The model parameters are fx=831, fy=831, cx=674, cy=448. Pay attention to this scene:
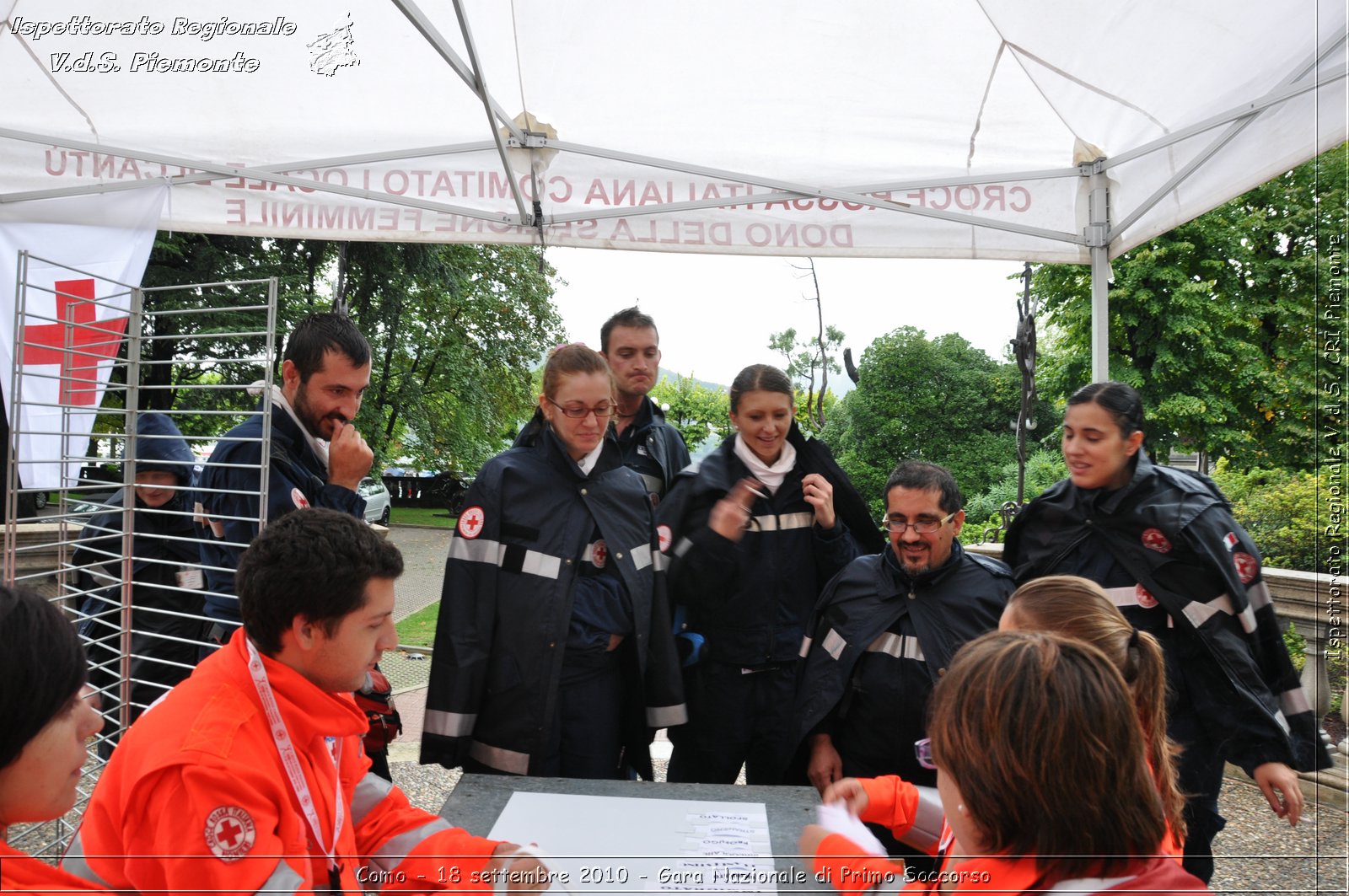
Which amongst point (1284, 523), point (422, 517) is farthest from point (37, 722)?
point (422, 517)

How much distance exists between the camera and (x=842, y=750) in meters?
2.69

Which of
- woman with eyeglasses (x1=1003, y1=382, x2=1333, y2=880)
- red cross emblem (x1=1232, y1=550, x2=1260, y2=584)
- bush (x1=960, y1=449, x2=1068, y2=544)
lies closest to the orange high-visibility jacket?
woman with eyeglasses (x1=1003, y1=382, x2=1333, y2=880)

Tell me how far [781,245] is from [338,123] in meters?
2.30

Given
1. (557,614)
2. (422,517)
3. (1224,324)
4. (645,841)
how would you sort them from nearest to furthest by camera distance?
(645,841) < (557,614) < (1224,324) < (422,517)

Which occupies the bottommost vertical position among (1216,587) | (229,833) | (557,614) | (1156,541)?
(229,833)

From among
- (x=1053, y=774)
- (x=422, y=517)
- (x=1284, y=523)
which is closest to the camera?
(x=1053, y=774)

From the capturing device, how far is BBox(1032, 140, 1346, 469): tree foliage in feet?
50.9

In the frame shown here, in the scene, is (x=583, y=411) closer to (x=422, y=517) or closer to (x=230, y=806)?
(x=230, y=806)

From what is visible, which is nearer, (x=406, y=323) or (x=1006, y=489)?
(x=1006, y=489)

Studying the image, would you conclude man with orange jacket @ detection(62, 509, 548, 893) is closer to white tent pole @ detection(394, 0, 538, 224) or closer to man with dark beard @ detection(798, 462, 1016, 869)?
man with dark beard @ detection(798, 462, 1016, 869)

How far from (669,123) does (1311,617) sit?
4149 millimetres

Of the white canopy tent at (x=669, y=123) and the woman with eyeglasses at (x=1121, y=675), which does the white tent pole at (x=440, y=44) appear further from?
the woman with eyeglasses at (x=1121, y=675)

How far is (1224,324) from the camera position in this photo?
16.2 meters

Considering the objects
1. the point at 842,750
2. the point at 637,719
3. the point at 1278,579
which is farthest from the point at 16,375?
the point at 1278,579
